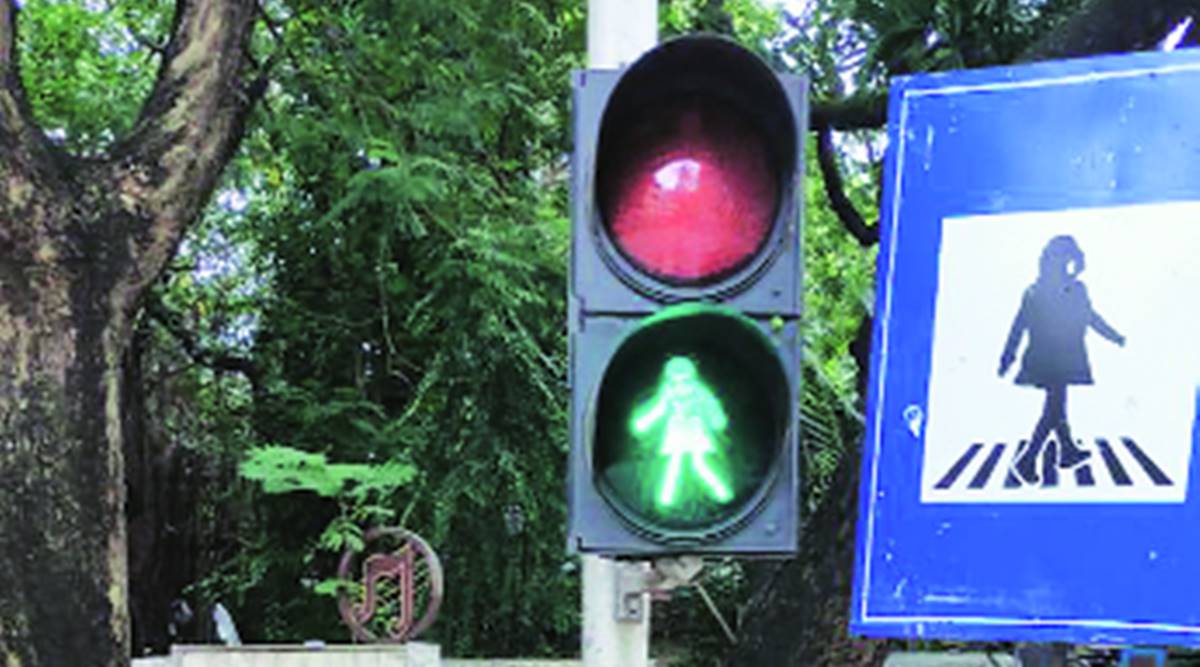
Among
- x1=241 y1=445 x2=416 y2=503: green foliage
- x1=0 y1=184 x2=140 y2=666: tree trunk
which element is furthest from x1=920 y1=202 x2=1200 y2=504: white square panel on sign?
x1=241 y1=445 x2=416 y2=503: green foliage

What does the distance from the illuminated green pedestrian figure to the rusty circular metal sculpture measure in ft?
22.4

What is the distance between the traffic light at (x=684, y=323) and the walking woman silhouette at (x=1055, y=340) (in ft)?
1.88

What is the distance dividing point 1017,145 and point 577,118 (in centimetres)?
97

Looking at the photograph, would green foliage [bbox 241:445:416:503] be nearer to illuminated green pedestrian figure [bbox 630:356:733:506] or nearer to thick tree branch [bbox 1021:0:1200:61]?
thick tree branch [bbox 1021:0:1200:61]

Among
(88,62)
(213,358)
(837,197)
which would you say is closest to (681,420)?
(837,197)

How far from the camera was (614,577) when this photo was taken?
10.1ft

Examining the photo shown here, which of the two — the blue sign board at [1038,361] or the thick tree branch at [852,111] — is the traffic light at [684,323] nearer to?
the blue sign board at [1038,361]

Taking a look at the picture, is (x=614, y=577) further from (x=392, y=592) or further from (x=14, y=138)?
(x=392, y=592)

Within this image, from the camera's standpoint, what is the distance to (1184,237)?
314 centimetres

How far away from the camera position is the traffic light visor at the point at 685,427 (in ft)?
9.18

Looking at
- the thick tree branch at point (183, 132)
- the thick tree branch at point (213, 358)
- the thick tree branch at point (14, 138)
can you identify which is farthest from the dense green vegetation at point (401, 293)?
the thick tree branch at point (14, 138)

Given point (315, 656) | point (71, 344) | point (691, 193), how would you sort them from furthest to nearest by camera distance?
point (315, 656), point (71, 344), point (691, 193)

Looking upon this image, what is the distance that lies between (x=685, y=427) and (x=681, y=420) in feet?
0.04

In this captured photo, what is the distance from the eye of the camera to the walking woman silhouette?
123 inches
